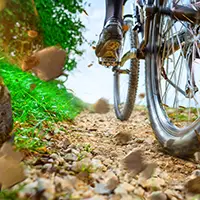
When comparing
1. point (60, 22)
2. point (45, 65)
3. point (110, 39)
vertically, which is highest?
point (60, 22)

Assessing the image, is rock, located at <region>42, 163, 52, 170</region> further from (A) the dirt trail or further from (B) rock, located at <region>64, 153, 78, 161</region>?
(B) rock, located at <region>64, 153, 78, 161</region>

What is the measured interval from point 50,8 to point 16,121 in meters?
2.35

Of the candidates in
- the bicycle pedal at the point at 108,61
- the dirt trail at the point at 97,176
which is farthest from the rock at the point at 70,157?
the bicycle pedal at the point at 108,61

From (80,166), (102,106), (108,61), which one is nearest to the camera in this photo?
(80,166)

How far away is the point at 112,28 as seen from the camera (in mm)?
1483

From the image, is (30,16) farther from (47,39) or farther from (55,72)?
(55,72)

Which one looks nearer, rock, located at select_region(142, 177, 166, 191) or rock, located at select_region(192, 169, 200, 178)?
rock, located at select_region(142, 177, 166, 191)

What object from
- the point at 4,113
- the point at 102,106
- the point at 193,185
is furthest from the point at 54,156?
the point at 102,106

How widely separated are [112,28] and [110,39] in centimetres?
5

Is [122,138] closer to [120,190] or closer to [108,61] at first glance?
[108,61]

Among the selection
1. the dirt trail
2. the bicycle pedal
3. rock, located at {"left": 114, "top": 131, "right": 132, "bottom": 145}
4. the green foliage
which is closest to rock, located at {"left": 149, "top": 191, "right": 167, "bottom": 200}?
the dirt trail

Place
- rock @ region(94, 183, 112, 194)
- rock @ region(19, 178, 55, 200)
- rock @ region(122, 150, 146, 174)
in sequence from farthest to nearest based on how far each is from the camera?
rock @ region(122, 150, 146, 174), rock @ region(94, 183, 112, 194), rock @ region(19, 178, 55, 200)

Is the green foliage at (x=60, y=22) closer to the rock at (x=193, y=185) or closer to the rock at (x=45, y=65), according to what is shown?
the rock at (x=45, y=65)

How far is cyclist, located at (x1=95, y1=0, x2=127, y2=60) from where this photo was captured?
1.49m
